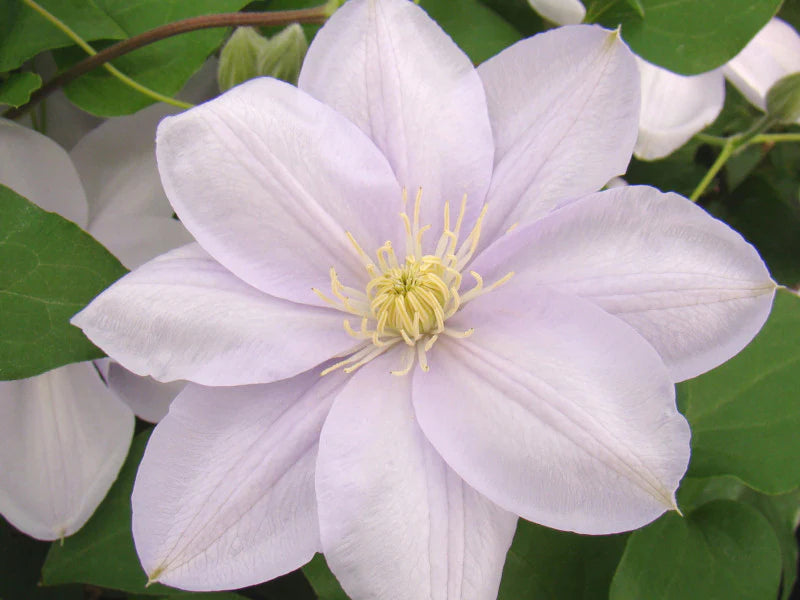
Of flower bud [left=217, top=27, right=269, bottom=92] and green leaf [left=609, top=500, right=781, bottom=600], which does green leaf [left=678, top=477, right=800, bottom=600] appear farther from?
flower bud [left=217, top=27, right=269, bottom=92]

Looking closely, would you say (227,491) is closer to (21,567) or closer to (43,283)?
(43,283)

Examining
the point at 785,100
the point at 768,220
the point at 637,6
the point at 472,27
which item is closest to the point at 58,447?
the point at 472,27

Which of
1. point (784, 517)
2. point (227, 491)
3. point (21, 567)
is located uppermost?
point (227, 491)

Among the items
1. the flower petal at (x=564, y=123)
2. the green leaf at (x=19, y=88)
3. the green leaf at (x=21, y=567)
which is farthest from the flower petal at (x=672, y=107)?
the green leaf at (x=21, y=567)

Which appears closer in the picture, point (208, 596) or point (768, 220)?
point (208, 596)

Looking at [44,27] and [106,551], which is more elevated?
[44,27]

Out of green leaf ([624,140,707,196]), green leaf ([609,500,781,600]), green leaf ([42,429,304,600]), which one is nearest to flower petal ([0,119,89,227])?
green leaf ([42,429,304,600])
